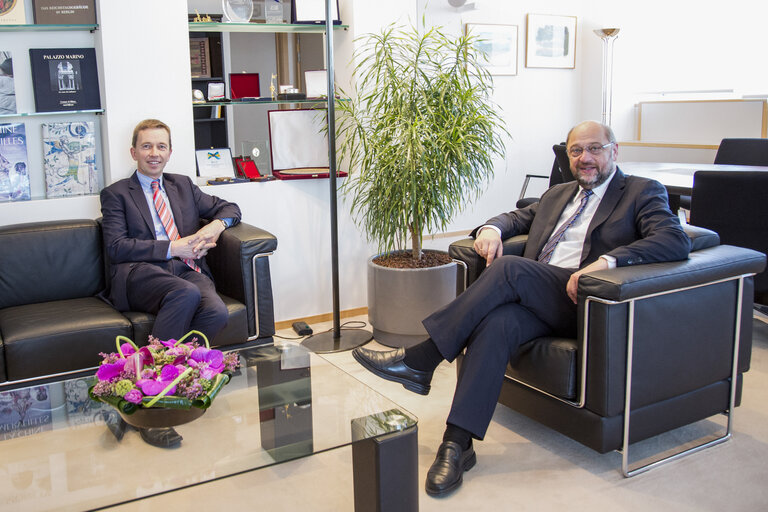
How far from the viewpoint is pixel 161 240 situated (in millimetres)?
3551

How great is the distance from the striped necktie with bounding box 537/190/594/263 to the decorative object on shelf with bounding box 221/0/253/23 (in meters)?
2.10

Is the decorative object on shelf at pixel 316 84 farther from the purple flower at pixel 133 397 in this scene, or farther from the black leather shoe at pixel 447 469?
the purple flower at pixel 133 397

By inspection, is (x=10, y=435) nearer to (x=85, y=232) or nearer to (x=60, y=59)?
(x=85, y=232)

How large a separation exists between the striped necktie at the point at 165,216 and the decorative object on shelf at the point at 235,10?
1.06 metres

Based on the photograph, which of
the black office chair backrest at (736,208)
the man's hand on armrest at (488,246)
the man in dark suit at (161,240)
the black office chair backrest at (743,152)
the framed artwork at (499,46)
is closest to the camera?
the man's hand on armrest at (488,246)

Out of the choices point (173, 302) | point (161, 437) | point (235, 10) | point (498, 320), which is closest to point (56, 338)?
point (173, 302)

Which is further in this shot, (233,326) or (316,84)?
(316,84)

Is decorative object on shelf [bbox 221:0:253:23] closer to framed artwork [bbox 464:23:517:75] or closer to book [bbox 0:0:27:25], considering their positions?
book [bbox 0:0:27:25]

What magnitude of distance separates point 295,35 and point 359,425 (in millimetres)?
4422

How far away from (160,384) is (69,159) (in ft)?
7.23

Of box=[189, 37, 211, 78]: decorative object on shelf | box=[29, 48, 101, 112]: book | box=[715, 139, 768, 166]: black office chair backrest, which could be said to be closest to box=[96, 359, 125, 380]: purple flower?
box=[29, 48, 101, 112]: book

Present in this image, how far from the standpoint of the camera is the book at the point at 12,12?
11.9ft

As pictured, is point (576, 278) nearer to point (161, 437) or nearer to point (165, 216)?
point (161, 437)

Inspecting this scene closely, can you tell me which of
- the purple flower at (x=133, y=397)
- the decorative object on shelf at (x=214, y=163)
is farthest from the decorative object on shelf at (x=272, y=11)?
the purple flower at (x=133, y=397)
